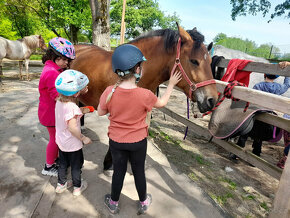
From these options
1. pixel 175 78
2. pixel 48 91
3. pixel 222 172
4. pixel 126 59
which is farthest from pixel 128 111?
pixel 222 172

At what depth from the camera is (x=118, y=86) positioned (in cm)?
154

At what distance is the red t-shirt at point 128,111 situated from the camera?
149 centimetres

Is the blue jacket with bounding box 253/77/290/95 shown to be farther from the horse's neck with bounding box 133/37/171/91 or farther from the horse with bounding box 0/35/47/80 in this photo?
the horse with bounding box 0/35/47/80

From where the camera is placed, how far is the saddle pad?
8.42 ft

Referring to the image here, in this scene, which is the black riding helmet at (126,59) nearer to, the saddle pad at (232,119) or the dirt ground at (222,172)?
the saddle pad at (232,119)

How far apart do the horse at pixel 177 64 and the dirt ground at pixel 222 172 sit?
1404 mm

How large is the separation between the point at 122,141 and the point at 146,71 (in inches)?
39.3

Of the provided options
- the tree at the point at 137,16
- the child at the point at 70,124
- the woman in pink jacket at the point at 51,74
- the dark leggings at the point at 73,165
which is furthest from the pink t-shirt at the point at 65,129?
the tree at the point at 137,16

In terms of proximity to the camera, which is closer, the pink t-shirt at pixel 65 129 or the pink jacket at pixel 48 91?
the pink t-shirt at pixel 65 129

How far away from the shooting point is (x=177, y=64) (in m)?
1.94

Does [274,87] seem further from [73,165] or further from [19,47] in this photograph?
A: [19,47]

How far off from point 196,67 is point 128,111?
95 cm

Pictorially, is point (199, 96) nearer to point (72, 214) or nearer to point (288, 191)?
point (288, 191)

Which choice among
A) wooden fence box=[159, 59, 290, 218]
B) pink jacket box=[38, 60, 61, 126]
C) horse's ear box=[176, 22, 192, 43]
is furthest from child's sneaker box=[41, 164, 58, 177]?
wooden fence box=[159, 59, 290, 218]
